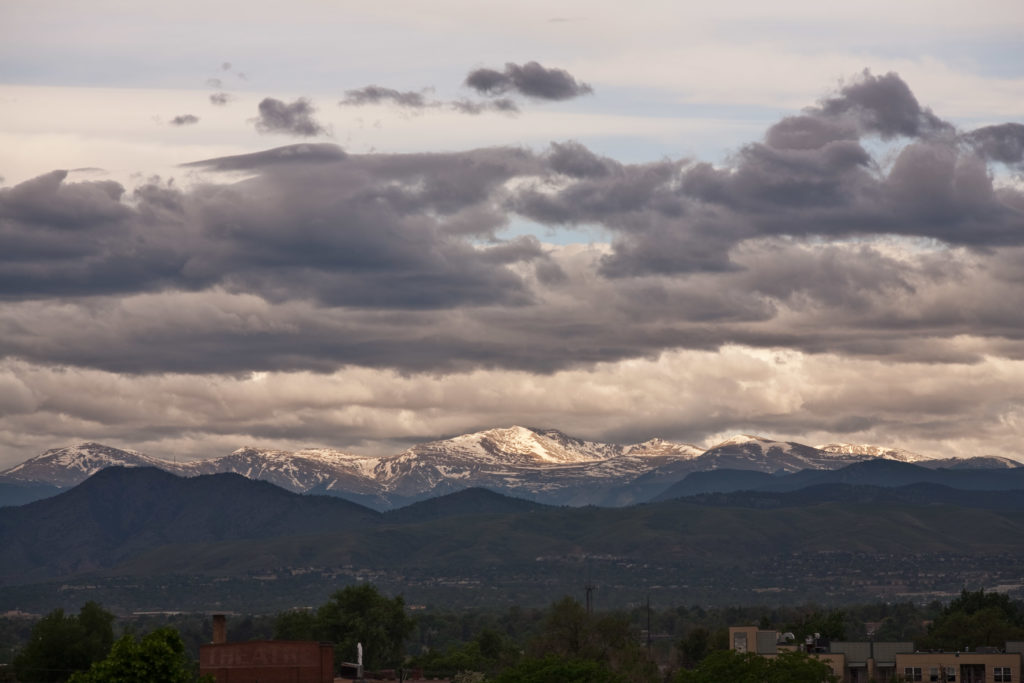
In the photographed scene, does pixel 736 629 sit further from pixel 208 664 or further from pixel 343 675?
pixel 208 664

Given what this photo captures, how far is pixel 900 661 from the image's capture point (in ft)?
602

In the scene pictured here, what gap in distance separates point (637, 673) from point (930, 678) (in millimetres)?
35244

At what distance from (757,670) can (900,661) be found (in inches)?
1616

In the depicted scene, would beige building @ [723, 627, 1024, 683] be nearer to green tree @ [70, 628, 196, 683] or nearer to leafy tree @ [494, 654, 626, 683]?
leafy tree @ [494, 654, 626, 683]

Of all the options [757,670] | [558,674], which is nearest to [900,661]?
[757,670]

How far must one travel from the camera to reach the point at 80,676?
99.5 metres

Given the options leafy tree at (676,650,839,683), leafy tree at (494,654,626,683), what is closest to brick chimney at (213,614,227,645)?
leafy tree at (494,654,626,683)

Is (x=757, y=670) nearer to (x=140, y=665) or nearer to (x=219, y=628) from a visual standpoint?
(x=219, y=628)

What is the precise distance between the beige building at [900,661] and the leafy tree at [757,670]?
2702 centimetres

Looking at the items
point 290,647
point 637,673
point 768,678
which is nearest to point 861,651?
point 637,673

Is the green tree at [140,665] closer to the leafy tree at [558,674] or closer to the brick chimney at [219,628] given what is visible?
the brick chimney at [219,628]

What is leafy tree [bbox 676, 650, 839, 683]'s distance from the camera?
146 metres

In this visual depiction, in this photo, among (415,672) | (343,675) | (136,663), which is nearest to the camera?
(136,663)

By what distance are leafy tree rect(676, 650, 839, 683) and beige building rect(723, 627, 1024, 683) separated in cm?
2702
